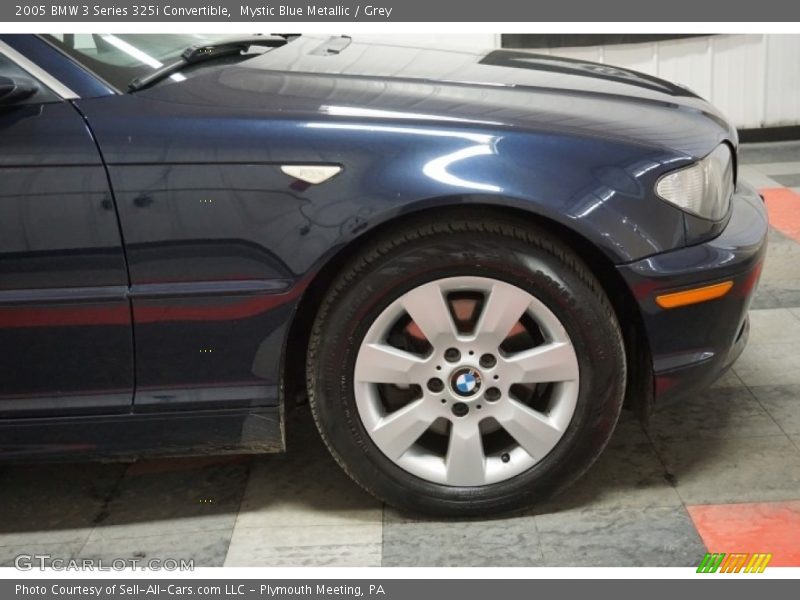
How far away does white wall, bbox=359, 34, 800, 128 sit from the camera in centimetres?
604

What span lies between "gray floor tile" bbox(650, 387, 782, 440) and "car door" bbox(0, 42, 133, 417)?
1.41 m

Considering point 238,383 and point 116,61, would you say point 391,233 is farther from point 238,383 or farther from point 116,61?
point 116,61

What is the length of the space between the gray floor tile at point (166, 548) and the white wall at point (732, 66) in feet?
13.5

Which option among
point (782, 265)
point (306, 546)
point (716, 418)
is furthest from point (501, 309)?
point (782, 265)

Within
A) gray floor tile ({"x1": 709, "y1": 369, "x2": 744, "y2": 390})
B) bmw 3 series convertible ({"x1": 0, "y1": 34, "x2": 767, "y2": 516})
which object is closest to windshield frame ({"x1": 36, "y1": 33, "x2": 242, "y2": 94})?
bmw 3 series convertible ({"x1": 0, "y1": 34, "x2": 767, "y2": 516})

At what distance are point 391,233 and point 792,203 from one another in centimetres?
320

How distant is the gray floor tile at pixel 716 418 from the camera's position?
2.80m

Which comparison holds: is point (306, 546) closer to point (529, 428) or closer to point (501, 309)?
point (529, 428)

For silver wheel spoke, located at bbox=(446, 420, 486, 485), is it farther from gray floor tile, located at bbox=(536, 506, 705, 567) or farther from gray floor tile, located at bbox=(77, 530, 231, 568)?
gray floor tile, located at bbox=(77, 530, 231, 568)

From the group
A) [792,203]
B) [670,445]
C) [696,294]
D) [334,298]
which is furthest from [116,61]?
[792,203]

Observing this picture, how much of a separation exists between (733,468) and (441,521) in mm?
758

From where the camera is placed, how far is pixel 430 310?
2307 millimetres

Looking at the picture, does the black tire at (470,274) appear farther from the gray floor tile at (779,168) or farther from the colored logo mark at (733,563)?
the gray floor tile at (779,168)

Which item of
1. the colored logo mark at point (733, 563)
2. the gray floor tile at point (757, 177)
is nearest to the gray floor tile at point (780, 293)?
the gray floor tile at point (757, 177)
